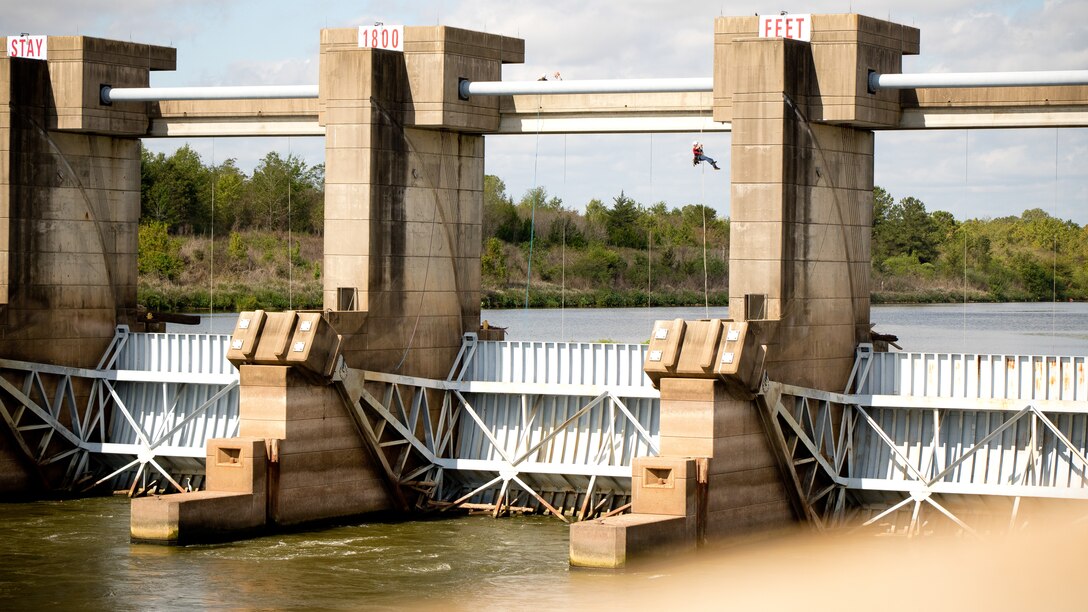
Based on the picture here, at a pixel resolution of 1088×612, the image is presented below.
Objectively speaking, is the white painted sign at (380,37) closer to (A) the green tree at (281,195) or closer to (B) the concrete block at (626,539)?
(B) the concrete block at (626,539)

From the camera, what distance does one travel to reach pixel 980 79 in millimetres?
35719

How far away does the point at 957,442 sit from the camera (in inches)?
1481

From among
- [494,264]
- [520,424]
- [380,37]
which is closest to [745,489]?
[520,424]

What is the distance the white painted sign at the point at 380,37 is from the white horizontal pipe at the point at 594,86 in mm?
1868

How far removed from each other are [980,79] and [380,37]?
13.1 meters

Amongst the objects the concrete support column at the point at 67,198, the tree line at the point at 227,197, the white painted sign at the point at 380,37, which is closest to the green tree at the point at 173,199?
the tree line at the point at 227,197

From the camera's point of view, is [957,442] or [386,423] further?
[386,423]

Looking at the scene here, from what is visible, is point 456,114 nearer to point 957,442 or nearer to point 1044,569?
point 957,442

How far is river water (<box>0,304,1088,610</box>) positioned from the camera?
3178cm

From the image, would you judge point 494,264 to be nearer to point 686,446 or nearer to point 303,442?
point 303,442

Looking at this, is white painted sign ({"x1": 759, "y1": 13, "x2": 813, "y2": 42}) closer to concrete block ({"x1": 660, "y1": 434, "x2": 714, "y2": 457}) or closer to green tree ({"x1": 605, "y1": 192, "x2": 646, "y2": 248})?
concrete block ({"x1": 660, "y1": 434, "x2": 714, "y2": 457})

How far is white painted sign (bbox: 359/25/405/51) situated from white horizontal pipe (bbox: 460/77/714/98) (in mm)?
1868

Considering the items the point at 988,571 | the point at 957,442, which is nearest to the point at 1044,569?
the point at 988,571

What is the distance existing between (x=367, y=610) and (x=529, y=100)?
14085mm
